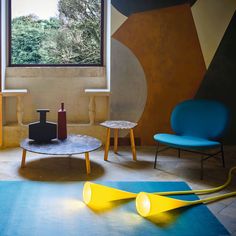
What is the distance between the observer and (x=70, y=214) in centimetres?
300

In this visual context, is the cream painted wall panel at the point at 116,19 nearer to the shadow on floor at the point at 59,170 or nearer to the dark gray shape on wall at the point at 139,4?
the dark gray shape on wall at the point at 139,4

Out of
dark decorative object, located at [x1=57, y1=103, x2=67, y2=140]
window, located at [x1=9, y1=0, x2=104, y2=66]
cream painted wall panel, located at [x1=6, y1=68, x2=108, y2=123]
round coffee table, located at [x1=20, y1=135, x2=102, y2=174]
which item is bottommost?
round coffee table, located at [x1=20, y1=135, x2=102, y2=174]

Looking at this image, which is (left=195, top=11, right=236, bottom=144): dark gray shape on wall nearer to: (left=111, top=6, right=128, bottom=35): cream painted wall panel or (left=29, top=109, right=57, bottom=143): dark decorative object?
(left=111, top=6, right=128, bottom=35): cream painted wall panel

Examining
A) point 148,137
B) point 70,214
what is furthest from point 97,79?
point 70,214

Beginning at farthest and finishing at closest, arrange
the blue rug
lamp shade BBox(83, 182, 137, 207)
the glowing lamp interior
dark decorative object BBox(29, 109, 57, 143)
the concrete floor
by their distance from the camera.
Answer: dark decorative object BBox(29, 109, 57, 143) → the concrete floor → lamp shade BBox(83, 182, 137, 207) → the glowing lamp interior → the blue rug

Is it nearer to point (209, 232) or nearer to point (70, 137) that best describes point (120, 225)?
point (209, 232)

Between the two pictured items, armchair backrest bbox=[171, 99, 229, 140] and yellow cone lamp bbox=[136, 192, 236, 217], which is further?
armchair backrest bbox=[171, 99, 229, 140]

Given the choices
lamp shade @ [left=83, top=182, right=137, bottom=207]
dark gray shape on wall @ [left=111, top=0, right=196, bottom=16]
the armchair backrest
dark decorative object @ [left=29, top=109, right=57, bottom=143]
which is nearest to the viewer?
lamp shade @ [left=83, top=182, right=137, bottom=207]

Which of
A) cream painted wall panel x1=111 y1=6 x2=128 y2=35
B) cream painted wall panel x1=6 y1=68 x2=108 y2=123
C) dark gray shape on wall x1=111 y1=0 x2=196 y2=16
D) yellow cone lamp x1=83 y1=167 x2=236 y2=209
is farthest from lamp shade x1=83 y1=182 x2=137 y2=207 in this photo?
dark gray shape on wall x1=111 y1=0 x2=196 y2=16

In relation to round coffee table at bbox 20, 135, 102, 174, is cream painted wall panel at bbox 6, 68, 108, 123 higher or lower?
higher

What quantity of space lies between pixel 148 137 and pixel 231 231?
282 cm

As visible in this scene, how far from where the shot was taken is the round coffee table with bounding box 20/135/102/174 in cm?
399

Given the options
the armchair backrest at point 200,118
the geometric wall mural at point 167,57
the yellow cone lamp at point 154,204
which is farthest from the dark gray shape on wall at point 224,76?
the yellow cone lamp at point 154,204

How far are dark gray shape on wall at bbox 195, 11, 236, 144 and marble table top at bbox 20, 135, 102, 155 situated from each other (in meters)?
1.93
